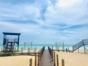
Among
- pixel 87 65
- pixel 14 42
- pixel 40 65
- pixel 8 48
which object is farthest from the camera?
pixel 14 42

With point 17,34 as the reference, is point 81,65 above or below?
below

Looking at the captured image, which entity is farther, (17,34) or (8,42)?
(17,34)

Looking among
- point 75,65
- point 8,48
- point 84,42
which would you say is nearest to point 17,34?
point 8,48

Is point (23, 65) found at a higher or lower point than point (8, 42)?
lower

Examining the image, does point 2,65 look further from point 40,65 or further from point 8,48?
point 8,48

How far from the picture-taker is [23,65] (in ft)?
49.5

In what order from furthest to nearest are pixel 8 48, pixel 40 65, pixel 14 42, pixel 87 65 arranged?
pixel 14 42 < pixel 8 48 < pixel 87 65 < pixel 40 65

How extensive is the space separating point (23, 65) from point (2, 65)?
2.65 m

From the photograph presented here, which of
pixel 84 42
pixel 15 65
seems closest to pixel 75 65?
pixel 15 65

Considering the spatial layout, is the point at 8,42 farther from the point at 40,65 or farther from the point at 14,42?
the point at 40,65

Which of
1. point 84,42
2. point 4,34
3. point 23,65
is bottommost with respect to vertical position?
point 23,65

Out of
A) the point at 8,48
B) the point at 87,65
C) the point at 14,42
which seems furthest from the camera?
the point at 14,42

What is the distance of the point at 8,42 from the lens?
32531 mm

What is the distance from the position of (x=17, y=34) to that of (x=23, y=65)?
70.3 ft
